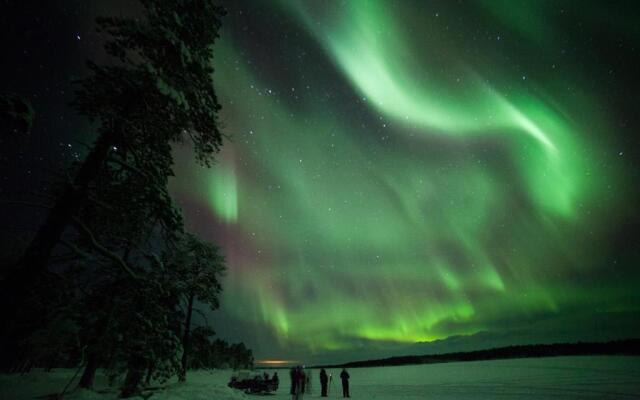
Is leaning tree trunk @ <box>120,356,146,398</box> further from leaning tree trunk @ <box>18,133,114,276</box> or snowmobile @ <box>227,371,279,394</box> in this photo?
snowmobile @ <box>227,371,279,394</box>

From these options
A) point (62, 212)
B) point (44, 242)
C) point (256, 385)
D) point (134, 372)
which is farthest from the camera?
point (256, 385)

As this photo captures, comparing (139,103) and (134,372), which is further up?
(139,103)

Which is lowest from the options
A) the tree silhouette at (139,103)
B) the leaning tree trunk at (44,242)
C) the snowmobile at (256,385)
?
the snowmobile at (256,385)

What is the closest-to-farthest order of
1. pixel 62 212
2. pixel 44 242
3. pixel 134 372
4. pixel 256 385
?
1. pixel 44 242
2. pixel 62 212
3. pixel 134 372
4. pixel 256 385

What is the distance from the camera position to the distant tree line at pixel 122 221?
6590 mm

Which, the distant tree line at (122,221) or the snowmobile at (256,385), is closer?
the distant tree line at (122,221)

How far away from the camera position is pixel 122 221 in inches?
314

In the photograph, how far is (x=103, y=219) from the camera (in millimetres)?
8039

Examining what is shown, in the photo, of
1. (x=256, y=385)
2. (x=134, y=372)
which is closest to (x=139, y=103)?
(x=134, y=372)

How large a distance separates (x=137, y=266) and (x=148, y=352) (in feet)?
8.78

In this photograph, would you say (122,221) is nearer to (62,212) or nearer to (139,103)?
(62,212)

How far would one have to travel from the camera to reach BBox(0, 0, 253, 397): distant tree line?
659cm

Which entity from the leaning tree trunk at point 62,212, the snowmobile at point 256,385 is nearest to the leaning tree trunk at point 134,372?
the leaning tree trunk at point 62,212

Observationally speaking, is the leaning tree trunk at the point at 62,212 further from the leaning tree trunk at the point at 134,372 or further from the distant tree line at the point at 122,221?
the leaning tree trunk at the point at 134,372
